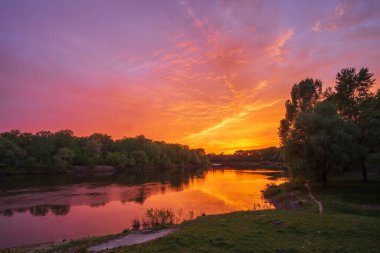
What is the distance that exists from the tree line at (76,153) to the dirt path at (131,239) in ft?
357

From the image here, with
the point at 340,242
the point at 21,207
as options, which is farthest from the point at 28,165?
the point at 340,242

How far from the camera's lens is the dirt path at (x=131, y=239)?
16.9 metres

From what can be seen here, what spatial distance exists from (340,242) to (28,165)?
123 metres

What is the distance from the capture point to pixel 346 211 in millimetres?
26250

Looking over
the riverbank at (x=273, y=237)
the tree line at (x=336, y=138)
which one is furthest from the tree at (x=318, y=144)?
the riverbank at (x=273, y=237)

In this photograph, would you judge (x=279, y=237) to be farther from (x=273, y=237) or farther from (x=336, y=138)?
(x=336, y=138)

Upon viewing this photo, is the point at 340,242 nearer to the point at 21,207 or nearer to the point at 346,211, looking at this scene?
the point at 346,211

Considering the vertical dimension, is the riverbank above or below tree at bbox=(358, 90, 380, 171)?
below

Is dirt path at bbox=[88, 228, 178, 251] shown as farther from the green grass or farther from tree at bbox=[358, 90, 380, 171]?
tree at bbox=[358, 90, 380, 171]

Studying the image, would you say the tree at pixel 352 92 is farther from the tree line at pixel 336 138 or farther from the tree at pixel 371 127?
the tree at pixel 371 127

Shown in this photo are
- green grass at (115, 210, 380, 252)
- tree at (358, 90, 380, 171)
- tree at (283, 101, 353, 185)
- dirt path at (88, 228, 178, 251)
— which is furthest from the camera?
tree at (283, 101, 353, 185)

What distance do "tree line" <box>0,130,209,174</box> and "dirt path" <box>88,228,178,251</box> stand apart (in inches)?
4278

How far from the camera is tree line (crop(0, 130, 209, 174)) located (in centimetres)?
11394

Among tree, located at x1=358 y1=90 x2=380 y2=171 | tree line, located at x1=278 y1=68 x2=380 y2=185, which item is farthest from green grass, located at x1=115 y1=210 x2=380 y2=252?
tree, located at x1=358 y1=90 x2=380 y2=171
